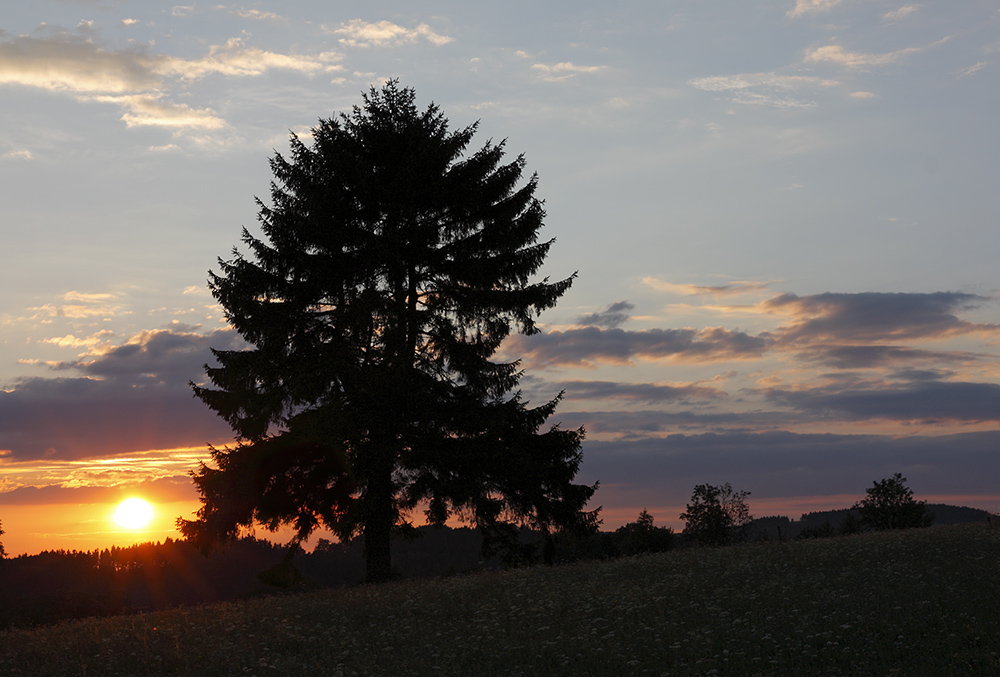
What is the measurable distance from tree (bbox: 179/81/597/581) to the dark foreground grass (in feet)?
12.7

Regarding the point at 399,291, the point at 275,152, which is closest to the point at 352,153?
the point at 275,152

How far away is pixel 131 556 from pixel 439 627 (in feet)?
470

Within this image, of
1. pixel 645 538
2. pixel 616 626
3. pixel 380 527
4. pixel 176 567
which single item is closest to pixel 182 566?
pixel 176 567

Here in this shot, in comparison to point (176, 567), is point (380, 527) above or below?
above

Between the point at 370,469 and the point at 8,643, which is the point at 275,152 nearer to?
the point at 370,469

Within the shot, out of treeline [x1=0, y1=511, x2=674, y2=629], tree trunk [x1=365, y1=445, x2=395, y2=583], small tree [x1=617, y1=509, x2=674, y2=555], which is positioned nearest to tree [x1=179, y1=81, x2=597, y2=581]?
tree trunk [x1=365, y1=445, x2=395, y2=583]

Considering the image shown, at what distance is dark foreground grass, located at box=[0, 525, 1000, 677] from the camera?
11.3 meters

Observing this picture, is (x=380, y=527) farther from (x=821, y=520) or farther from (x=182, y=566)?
(x=182, y=566)

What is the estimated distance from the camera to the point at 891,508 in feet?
170

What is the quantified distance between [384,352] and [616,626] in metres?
11.7

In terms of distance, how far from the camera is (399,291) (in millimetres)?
23781

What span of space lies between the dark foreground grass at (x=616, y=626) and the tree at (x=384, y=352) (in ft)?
12.7

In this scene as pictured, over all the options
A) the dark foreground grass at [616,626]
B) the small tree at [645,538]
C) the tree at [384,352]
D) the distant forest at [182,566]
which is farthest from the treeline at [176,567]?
the dark foreground grass at [616,626]

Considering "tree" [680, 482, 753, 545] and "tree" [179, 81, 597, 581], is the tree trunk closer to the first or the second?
"tree" [179, 81, 597, 581]
